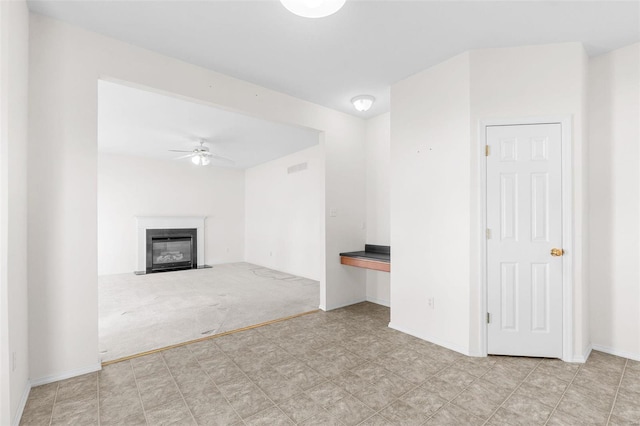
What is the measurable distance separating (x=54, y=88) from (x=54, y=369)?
2.25 meters

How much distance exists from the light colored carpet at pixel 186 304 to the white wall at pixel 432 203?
64.0 inches

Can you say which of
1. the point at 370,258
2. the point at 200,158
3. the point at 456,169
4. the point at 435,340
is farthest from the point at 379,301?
the point at 200,158

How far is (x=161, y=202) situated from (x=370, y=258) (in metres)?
6.18

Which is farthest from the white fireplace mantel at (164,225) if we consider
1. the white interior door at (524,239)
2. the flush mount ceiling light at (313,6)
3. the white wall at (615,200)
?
the white wall at (615,200)

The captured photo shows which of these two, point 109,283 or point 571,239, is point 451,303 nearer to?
point 571,239

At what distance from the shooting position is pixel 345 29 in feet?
8.46

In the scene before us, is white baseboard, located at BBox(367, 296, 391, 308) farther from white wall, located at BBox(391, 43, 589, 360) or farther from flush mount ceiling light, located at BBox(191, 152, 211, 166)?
flush mount ceiling light, located at BBox(191, 152, 211, 166)

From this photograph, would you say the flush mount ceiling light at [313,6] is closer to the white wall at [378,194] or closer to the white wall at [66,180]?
the white wall at [66,180]

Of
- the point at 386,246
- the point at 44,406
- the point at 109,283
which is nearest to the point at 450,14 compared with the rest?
the point at 386,246

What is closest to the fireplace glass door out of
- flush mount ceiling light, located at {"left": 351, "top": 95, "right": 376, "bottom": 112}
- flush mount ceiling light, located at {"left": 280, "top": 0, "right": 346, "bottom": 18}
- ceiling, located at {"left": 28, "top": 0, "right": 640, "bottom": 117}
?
ceiling, located at {"left": 28, "top": 0, "right": 640, "bottom": 117}

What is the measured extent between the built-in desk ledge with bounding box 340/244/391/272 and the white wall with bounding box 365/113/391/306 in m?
0.11

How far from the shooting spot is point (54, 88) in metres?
2.43

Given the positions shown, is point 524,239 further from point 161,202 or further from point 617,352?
point 161,202

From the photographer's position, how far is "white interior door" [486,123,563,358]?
9.16 feet
